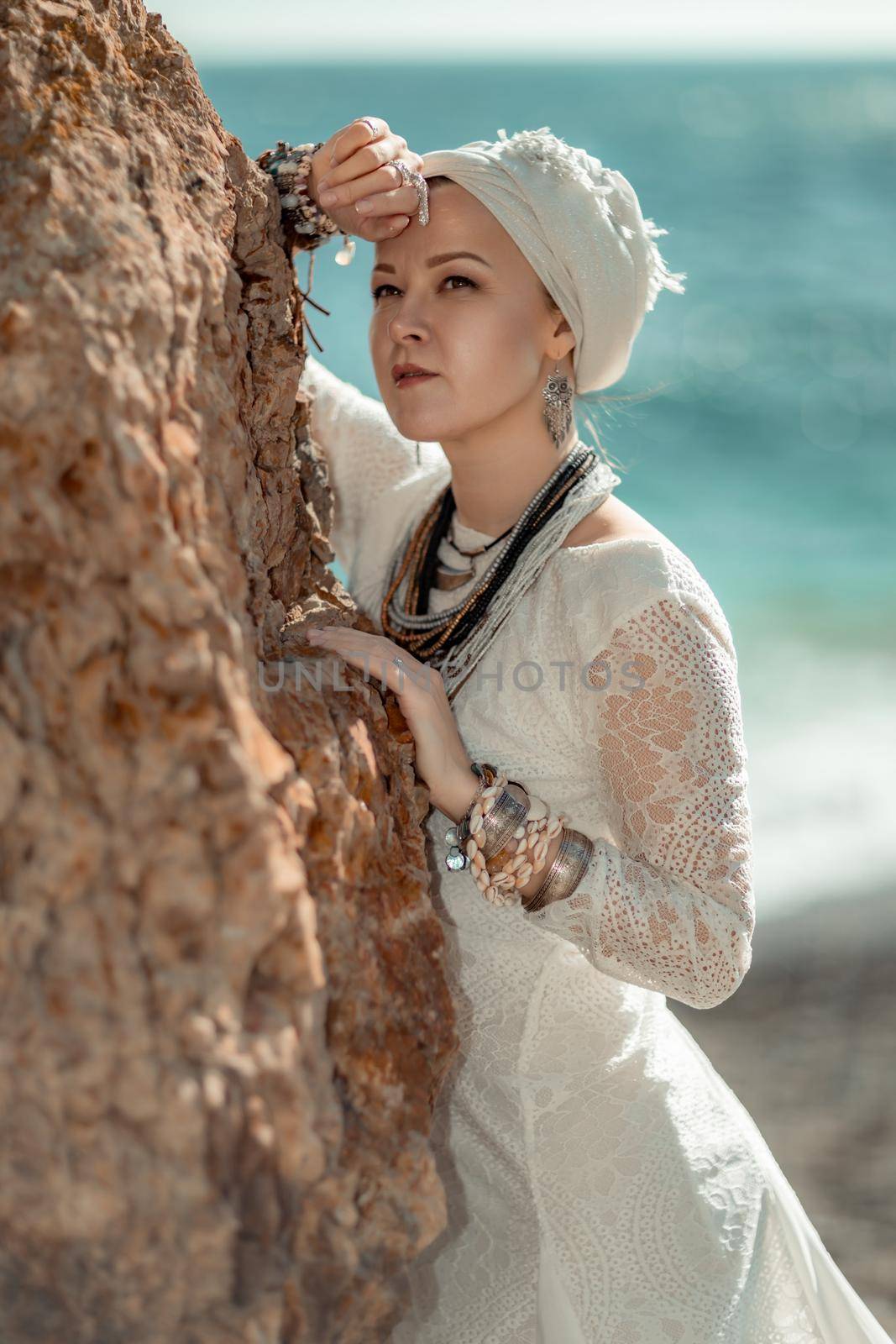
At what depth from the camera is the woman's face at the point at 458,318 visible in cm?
193

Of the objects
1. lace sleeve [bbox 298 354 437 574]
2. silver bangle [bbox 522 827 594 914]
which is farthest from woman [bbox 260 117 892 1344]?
lace sleeve [bbox 298 354 437 574]

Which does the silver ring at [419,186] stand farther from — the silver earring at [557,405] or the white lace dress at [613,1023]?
the white lace dress at [613,1023]

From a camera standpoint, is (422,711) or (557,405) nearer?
(422,711)

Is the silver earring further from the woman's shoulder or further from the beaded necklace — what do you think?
the woman's shoulder

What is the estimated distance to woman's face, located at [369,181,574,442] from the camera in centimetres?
193

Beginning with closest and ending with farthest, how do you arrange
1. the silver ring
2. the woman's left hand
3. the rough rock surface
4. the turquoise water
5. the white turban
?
the rough rock surface < the woman's left hand < the silver ring < the white turban < the turquoise water

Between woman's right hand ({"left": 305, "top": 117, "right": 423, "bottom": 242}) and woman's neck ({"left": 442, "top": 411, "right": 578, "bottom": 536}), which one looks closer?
woman's right hand ({"left": 305, "top": 117, "right": 423, "bottom": 242})

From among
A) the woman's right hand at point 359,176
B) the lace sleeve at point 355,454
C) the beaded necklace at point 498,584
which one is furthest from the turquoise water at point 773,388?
the woman's right hand at point 359,176

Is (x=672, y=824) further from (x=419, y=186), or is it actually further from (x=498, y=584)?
(x=419, y=186)

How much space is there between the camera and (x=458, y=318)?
1.94 metres

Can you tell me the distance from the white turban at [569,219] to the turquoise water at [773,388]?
0.30 meters

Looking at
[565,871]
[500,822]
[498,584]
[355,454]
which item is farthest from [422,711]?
[355,454]

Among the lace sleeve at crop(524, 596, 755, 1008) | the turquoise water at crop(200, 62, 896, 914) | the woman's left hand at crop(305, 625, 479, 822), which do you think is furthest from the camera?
the turquoise water at crop(200, 62, 896, 914)

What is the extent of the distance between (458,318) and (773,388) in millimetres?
11158
